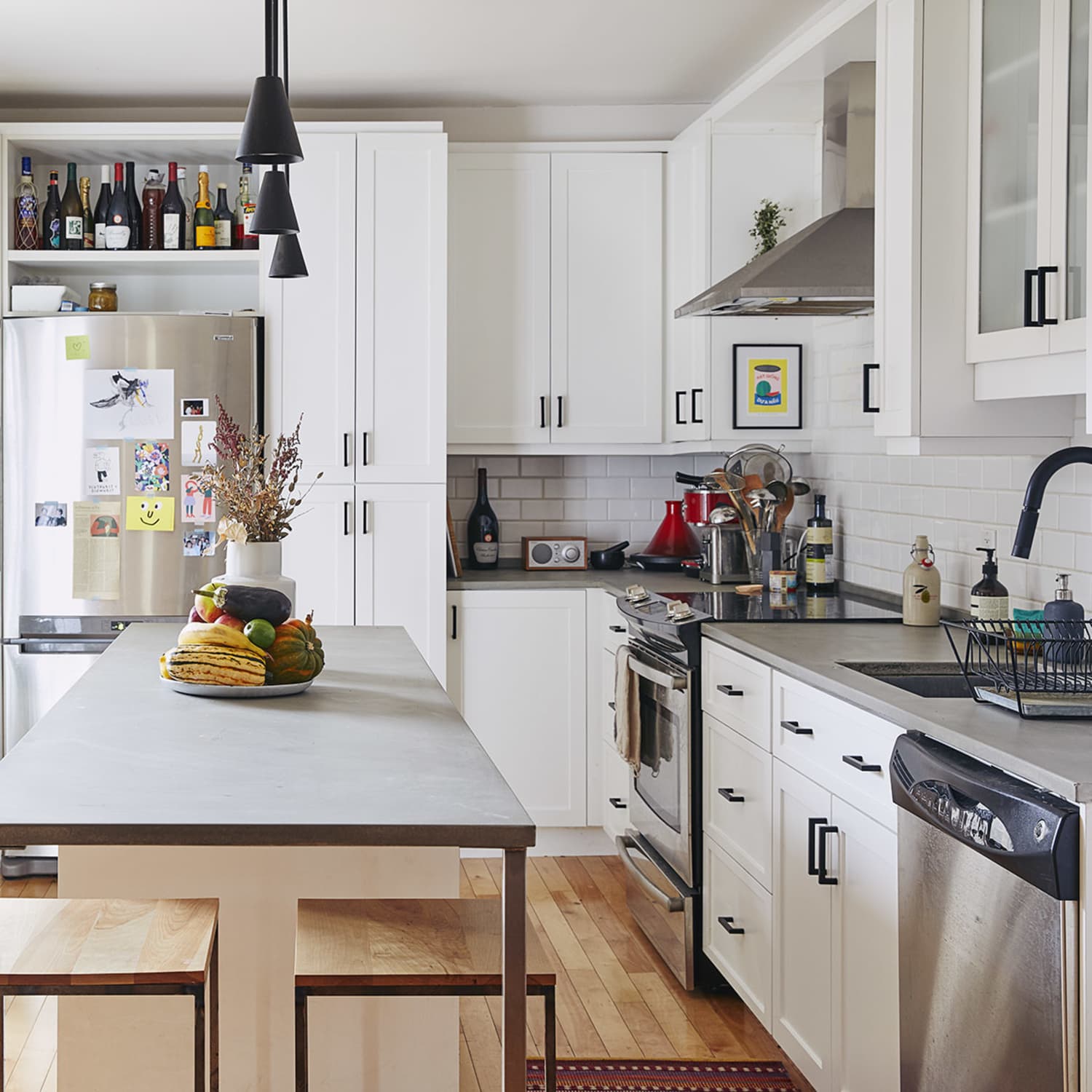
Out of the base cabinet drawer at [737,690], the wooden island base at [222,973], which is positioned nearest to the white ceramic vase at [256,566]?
the wooden island base at [222,973]

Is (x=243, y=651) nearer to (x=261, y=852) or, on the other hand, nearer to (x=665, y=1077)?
(x=261, y=852)

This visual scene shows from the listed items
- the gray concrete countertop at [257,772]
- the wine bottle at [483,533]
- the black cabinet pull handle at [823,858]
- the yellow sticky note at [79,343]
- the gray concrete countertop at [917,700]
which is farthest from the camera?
the wine bottle at [483,533]

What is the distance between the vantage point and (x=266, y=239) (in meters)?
4.43

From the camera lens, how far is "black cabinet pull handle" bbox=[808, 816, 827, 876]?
2590 millimetres

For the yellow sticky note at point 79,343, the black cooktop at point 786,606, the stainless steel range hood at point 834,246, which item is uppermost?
the stainless steel range hood at point 834,246

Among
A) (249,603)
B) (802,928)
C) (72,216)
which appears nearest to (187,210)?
(72,216)

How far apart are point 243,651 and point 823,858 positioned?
1.19 m

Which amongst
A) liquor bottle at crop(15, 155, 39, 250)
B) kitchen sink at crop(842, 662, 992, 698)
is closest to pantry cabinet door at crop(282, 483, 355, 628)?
liquor bottle at crop(15, 155, 39, 250)

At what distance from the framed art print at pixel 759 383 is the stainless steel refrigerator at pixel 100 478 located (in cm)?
166

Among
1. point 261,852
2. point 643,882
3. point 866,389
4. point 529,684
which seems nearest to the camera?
point 261,852

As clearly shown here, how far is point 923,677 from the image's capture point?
8.57 feet

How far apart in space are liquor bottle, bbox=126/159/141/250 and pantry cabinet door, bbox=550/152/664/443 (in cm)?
147

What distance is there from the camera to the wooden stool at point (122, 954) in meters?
1.75

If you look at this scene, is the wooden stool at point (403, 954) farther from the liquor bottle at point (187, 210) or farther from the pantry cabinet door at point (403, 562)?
the liquor bottle at point (187, 210)
